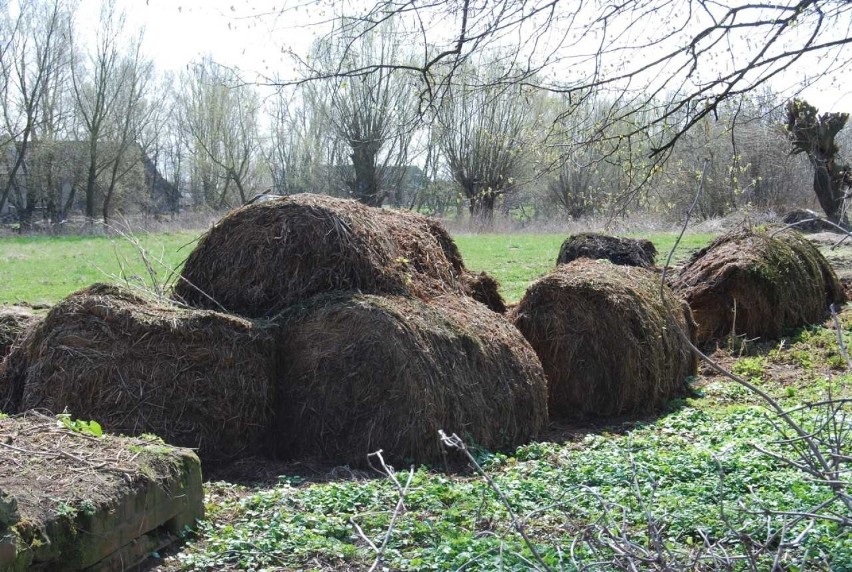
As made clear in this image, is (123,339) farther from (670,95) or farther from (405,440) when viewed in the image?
(670,95)

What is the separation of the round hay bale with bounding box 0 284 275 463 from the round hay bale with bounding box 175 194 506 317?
0.69m

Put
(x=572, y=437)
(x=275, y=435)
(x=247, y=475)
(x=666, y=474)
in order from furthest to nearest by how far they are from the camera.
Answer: (x=572, y=437), (x=275, y=435), (x=247, y=475), (x=666, y=474)

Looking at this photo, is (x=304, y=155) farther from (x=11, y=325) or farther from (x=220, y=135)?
(x=11, y=325)

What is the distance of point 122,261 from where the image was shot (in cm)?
2467

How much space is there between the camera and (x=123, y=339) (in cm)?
682

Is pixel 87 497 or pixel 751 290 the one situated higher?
pixel 751 290

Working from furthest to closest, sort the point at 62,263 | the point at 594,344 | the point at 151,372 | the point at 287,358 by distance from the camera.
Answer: the point at 62,263, the point at 594,344, the point at 287,358, the point at 151,372

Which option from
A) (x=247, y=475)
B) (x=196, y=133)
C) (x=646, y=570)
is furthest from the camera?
(x=196, y=133)

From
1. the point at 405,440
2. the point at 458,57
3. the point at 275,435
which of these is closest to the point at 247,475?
the point at 275,435

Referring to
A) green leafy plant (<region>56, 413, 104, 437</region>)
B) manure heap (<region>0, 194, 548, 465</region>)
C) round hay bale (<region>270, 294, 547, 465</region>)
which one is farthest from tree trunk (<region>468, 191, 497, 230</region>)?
green leafy plant (<region>56, 413, 104, 437</region>)

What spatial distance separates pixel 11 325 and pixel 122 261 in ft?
55.3

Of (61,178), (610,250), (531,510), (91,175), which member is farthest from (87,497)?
(61,178)

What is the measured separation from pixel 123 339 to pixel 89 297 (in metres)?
0.51

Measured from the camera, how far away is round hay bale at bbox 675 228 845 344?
39.9ft
